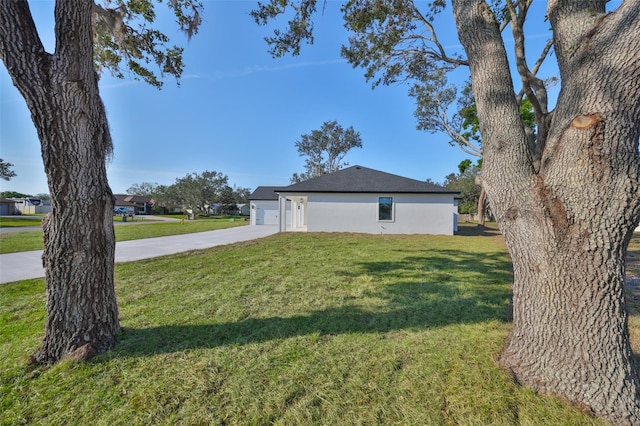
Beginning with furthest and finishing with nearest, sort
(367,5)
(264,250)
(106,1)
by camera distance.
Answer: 1. (264,250)
2. (367,5)
3. (106,1)

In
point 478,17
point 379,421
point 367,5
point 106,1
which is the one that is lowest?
point 379,421

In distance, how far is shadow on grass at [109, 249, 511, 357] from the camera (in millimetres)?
2980

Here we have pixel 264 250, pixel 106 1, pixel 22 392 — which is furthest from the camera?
pixel 264 250

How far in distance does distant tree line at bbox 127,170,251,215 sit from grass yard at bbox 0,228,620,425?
139 ft

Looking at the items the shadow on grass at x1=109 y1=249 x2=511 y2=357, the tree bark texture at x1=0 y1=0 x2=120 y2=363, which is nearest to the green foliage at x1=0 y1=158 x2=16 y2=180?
the tree bark texture at x1=0 y1=0 x2=120 y2=363

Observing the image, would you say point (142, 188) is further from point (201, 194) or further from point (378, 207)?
point (378, 207)

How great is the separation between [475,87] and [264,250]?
8.06 meters

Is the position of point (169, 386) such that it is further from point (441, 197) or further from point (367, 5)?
point (441, 197)

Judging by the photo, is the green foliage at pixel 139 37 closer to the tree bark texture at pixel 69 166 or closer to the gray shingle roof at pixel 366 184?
the tree bark texture at pixel 69 166

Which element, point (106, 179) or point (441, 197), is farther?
point (441, 197)

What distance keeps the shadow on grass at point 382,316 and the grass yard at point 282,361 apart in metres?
0.02

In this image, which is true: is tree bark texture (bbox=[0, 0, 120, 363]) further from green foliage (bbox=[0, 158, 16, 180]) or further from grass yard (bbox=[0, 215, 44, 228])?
green foliage (bbox=[0, 158, 16, 180])

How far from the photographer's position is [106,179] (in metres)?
2.68

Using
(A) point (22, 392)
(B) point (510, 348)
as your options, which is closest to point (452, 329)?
(B) point (510, 348)
